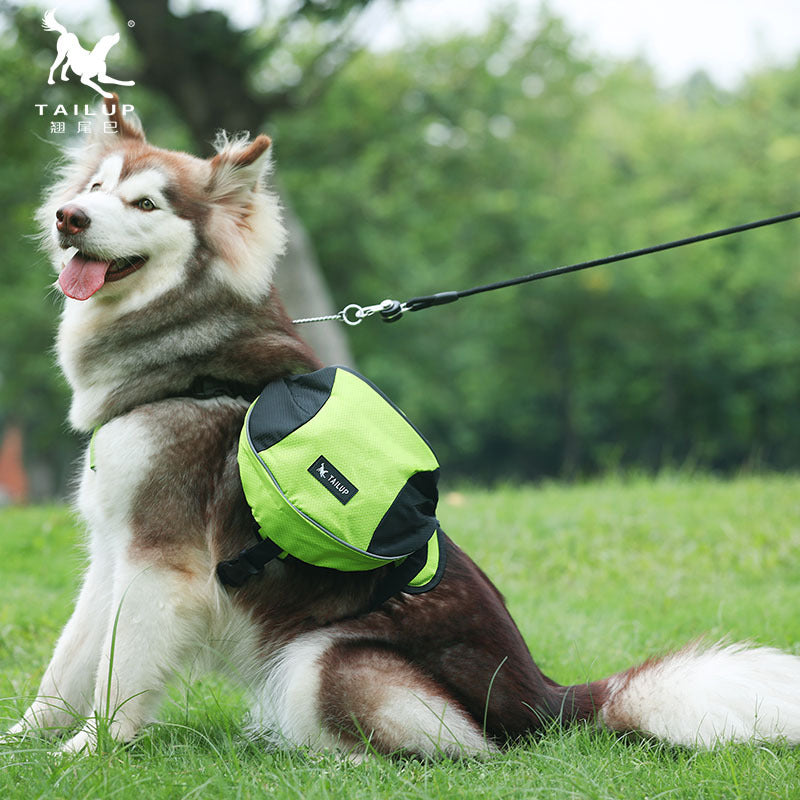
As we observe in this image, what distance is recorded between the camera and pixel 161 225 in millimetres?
3051

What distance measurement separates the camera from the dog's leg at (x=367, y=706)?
2645 mm

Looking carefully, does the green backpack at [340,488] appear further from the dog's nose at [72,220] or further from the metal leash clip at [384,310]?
the dog's nose at [72,220]

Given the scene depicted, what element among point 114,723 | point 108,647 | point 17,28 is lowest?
point 114,723

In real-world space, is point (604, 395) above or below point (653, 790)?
below

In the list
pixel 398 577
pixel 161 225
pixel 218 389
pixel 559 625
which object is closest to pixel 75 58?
pixel 161 225

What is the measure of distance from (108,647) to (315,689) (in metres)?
0.70

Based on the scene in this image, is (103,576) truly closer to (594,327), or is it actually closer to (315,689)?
(315,689)

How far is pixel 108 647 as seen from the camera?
2.80m

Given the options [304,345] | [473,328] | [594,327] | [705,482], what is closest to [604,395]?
[594,327]

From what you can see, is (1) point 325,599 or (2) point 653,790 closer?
(2) point 653,790

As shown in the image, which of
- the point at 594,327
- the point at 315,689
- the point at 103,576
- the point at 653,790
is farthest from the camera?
the point at 594,327

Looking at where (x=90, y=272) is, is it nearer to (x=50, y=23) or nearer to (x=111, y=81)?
(x=111, y=81)

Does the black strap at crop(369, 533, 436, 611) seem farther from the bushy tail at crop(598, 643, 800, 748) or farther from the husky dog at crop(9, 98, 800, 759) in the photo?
the bushy tail at crop(598, 643, 800, 748)

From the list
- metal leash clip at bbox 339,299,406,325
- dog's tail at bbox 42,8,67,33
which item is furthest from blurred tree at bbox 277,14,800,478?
metal leash clip at bbox 339,299,406,325
